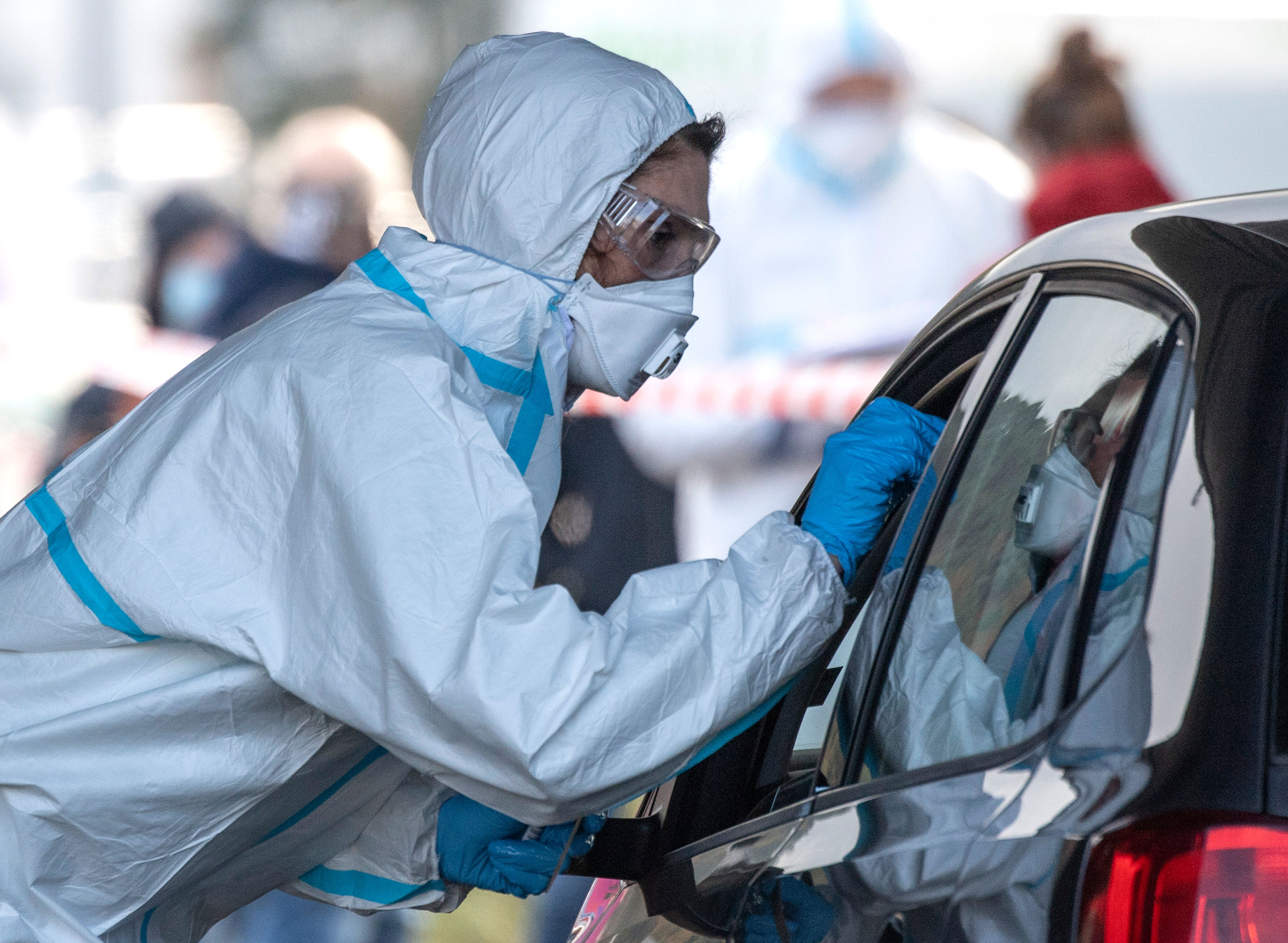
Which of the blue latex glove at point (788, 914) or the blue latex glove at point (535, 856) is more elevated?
the blue latex glove at point (788, 914)

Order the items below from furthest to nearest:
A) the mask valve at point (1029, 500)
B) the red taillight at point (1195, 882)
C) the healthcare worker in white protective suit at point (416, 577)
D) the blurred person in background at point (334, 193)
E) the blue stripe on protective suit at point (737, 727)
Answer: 1. the blurred person in background at point (334, 193)
2. the blue stripe on protective suit at point (737, 727)
3. the healthcare worker in white protective suit at point (416, 577)
4. the mask valve at point (1029, 500)
5. the red taillight at point (1195, 882)

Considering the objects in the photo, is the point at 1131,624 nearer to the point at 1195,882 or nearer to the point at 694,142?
the point at 1195,882

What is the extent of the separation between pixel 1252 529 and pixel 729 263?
3.64 metres

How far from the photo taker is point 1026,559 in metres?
1.48

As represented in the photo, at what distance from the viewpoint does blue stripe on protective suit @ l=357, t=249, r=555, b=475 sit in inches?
73.1

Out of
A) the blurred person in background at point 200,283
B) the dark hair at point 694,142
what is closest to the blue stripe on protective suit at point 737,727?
the dark hair at point 694,142

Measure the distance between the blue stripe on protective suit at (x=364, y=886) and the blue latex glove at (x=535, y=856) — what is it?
157 millimetres

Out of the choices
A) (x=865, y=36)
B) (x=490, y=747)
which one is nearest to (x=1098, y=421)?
(x=490, y=747)

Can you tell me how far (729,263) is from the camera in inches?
187

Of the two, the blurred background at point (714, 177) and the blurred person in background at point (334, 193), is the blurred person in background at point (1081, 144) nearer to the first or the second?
the blurred background at point (714, 177)

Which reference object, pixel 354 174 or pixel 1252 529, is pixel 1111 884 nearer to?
pixel 1252 529

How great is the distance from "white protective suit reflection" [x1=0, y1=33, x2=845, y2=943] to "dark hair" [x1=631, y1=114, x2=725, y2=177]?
0.03m

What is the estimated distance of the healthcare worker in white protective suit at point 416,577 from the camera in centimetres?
162

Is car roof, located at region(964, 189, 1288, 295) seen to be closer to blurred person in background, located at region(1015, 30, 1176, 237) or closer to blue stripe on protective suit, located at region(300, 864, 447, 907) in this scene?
blue stripe on protective suit, located at region(300, 864, 447, 907)
